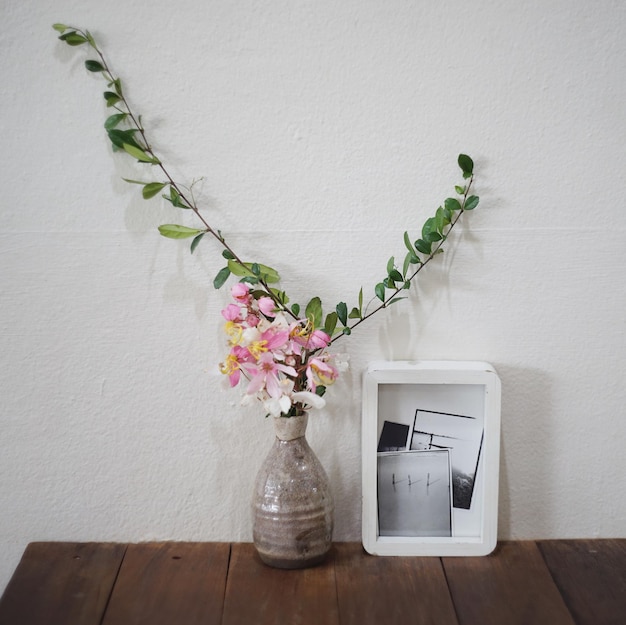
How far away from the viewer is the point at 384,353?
1.17 metres

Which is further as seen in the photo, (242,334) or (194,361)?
(194,361)

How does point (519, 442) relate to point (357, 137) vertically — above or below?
below

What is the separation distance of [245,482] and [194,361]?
0.21 m

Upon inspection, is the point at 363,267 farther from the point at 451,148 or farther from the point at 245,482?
the point at 245,482

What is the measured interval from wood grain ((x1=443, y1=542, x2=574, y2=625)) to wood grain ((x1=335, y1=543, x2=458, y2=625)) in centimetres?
2

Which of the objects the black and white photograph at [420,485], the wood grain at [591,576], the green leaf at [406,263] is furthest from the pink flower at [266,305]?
the wood grain at [591,576]

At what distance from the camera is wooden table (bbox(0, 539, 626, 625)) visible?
39.8 inches

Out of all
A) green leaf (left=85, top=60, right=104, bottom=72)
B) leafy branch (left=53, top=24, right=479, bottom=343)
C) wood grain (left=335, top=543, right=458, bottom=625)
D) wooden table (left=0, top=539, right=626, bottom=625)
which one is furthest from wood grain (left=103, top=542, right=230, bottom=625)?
green leaf (left=85, top=60, right=104, bottom=72)

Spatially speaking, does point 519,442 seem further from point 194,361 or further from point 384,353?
point 194,361

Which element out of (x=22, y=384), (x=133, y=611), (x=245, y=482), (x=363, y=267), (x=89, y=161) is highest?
(x=89, y=161)

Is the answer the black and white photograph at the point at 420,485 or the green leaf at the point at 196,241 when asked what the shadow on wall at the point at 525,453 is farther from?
the green leaf at the point at 196,241

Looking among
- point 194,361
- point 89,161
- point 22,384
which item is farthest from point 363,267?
point 22,384

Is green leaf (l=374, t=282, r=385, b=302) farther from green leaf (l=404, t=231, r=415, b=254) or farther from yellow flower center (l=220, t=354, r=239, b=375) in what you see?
yellow flower center (l=220, t=354, r=239, b=375)

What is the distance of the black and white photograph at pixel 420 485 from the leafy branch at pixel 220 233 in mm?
224
